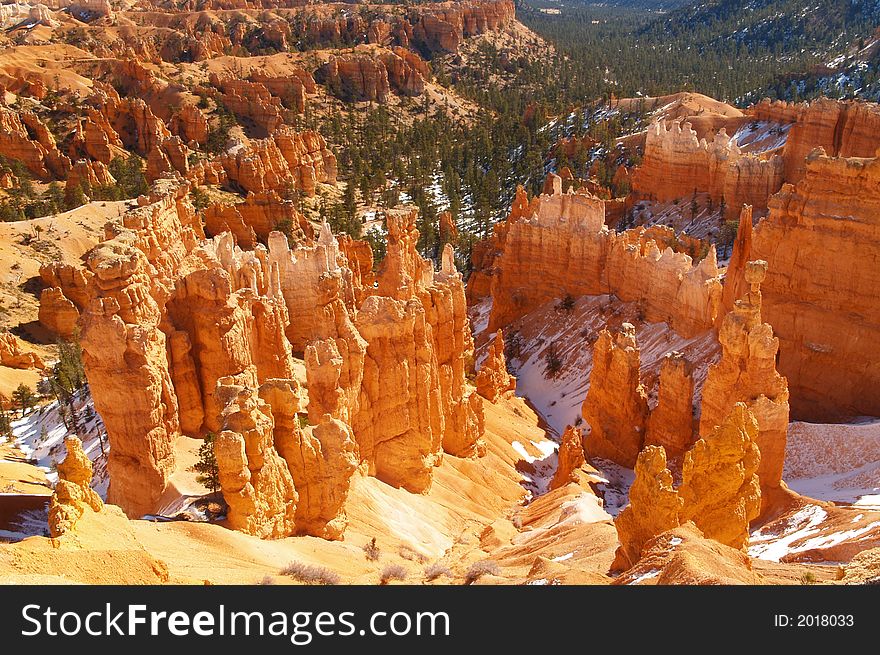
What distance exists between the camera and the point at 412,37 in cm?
14600

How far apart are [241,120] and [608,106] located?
151 ft

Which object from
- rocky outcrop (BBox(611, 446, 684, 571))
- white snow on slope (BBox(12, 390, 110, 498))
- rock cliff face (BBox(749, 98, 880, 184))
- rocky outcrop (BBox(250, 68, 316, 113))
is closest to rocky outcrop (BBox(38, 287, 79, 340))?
white snow on slope (BBox(12, 390, 110, 498))

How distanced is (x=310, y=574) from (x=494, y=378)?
78.0 feet

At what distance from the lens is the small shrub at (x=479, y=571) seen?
14.3m

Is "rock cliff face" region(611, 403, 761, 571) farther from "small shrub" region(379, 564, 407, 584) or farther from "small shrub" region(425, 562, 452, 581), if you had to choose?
"small shrub" region(379, 564, 407, 584)

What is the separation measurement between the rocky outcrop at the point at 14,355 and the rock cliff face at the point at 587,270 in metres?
25.9

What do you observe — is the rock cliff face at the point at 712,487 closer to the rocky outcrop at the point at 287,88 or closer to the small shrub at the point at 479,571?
the small shrub at the point at 479,571

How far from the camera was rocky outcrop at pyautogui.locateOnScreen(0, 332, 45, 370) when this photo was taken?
39.5 meters

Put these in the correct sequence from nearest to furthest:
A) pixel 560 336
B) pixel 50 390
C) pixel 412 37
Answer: pixel 50 390 < pixel 560 336 < pixel 412 37

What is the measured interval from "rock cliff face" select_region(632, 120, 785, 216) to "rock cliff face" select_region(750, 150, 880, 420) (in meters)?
21.5

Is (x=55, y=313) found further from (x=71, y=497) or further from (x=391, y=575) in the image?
(x=391, y=575)

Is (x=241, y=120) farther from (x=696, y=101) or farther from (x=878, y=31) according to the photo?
(x=878, y=31)

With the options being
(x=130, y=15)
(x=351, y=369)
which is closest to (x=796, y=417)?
(x=351, y=369)

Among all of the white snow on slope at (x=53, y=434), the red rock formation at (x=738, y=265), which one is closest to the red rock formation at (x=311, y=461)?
the white snow on slope at (x=53, y=434)
